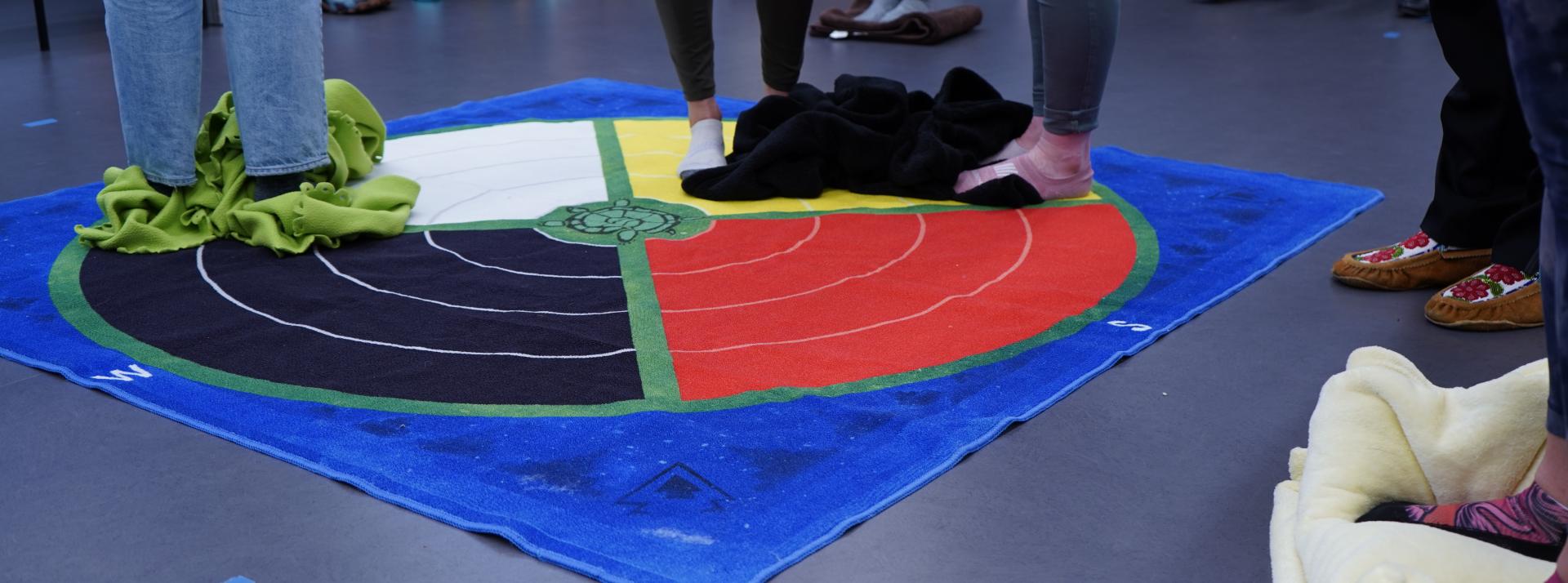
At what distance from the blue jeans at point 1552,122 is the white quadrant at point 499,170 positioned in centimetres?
141

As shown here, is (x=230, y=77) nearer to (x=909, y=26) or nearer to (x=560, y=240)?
(x=560, y=240)

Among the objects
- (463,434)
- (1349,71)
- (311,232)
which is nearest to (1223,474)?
(463,434)

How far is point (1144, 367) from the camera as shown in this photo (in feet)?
4.53

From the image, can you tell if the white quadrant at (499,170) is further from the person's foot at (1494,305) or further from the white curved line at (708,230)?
the person's foot at (1494,305)

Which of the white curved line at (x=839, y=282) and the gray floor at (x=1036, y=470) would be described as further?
the white curved line at (x=839, y=282)

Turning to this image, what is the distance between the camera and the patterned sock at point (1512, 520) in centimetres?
86

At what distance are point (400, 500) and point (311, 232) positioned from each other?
781 mm

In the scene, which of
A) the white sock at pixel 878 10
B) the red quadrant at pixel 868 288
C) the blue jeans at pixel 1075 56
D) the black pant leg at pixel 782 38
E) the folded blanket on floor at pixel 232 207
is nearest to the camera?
the red quadrant at pixel 868 288

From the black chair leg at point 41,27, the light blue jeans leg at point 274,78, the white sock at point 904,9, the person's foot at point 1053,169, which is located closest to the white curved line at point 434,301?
the light blue jeans leg at point 274,78

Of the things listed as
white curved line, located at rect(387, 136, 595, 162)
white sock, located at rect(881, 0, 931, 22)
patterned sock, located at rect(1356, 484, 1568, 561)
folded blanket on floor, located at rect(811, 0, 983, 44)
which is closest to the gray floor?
patterned sock, located at rect(1356, 484, 1568, 561)

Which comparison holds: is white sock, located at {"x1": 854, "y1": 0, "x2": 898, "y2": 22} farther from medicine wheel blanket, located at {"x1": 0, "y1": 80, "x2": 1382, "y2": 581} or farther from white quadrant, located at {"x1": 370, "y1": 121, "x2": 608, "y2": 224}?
medicine wheel blanket, located at {"x1": 0, "y1": 80, "x2": 1382, "y2": 581}

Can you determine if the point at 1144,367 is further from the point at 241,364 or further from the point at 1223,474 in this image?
the point at 241,364

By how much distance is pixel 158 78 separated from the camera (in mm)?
1778

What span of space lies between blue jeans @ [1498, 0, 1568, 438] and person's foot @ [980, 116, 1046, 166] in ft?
4.20
